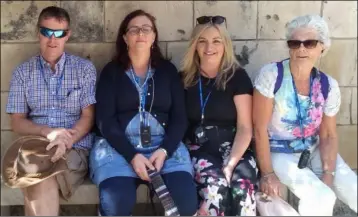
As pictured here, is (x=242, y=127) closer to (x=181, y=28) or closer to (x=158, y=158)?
(x=158, y=158)

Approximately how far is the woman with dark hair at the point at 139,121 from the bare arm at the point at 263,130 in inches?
20.1

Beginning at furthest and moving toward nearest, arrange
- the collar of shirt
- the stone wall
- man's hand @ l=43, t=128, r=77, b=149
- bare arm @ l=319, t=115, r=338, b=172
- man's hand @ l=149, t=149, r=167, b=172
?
1. the stone wall
2. the collar of shirt
3. bare arm @ l=319, t=115, r=338, b=172
4. man's hand @ l=43, t=128, r=77, b=149
5. man's hand @ l=149, t=149, r=167, b=172

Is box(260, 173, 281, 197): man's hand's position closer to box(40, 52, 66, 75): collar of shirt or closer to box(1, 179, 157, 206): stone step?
box(1, 179, 157, 206): stone step

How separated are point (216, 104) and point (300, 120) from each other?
0.60 meters

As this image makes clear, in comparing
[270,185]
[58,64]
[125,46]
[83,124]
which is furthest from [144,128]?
[270,185]

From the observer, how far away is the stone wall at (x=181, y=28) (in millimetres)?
4234

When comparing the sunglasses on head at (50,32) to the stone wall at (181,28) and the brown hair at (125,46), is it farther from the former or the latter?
the stone wall at (181,28)

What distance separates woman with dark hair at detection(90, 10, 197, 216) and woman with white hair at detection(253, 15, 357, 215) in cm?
57

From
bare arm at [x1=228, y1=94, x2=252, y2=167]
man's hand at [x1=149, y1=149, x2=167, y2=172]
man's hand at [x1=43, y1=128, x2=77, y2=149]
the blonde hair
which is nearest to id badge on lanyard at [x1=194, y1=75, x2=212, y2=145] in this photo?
the blonde hair

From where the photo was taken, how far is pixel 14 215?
4.39m

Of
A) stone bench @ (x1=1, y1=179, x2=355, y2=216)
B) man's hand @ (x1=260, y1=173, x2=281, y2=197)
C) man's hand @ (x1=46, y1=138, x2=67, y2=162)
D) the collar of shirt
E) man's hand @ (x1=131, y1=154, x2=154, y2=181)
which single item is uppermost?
the collar of shirt

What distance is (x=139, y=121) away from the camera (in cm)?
359

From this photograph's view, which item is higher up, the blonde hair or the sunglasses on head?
the sunglasses on head

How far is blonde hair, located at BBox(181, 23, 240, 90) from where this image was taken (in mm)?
3666
